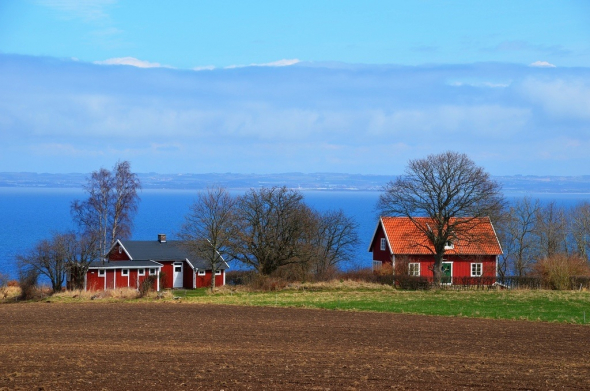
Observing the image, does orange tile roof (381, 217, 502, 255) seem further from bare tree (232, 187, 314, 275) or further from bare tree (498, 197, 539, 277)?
bare tree (498, 197, 539, 277)

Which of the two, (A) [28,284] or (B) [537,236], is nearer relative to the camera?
(A) [28,284]

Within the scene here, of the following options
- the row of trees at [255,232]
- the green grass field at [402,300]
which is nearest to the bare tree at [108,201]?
the row of trees at [255,232]

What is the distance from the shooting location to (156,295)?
40.8 meters

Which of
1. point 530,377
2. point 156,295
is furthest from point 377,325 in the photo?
point 156,295

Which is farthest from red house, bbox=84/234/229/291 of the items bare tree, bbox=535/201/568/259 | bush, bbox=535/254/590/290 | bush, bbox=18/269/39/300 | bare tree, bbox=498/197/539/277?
bare tree, bbox=535/201/568/259

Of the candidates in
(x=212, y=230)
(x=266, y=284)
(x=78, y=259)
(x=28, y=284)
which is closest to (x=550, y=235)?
(x=266, y=284)

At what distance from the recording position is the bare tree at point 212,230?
4969 cm

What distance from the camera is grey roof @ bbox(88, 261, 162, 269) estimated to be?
166 feet

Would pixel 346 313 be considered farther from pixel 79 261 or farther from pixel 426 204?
pixel 79 261

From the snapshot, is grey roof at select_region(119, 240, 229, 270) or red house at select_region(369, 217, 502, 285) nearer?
red house at select_region(369, 217, 502, 285)

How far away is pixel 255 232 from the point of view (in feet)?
175

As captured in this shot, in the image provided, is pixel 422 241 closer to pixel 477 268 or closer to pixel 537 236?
pixel 477 268

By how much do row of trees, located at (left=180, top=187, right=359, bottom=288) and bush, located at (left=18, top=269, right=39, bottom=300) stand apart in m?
10.2

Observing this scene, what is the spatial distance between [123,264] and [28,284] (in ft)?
31.8
